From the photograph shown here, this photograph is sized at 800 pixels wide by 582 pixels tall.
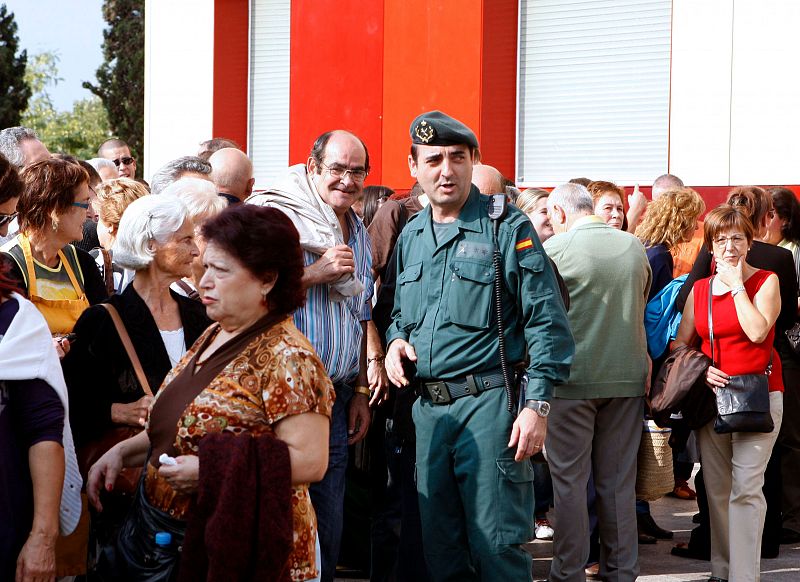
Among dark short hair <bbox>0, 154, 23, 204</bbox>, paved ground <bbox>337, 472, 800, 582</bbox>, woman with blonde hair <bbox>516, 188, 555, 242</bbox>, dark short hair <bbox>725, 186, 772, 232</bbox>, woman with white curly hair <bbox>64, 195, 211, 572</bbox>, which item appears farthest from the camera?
woman with blonde hair <bbox>516, 188, 555, 242</bbox>

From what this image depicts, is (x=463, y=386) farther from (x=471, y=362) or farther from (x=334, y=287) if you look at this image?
(x=334, y=287)

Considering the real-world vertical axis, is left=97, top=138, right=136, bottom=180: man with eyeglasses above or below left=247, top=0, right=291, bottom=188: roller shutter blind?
below

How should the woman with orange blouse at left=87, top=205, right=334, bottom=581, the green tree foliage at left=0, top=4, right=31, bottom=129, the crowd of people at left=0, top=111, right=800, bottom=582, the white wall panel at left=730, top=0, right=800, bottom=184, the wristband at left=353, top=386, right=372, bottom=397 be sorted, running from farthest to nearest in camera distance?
the green tree foliage at left=0, top=4, right=31, bottom=129 → the white wall panel at left=730, top=0, right=800, bottom=184 → the wristband at left=353, top=386, right=372, bottom=397 → the crowd of people at left=0, top=111, right=800, bottom=582 → the woman with orange blouse at left=87, top=205, right=334, bottom=581

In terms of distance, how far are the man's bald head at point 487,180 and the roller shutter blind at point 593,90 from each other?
550cm

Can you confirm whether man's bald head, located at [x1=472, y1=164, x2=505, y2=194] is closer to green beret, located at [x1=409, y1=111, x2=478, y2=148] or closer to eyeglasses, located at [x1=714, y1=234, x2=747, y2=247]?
eyeglasses, located at [x1=714, y1=234, x2=747, y2=247]

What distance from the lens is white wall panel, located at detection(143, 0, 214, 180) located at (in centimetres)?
1409

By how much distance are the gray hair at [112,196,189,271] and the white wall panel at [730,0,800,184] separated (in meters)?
7.67

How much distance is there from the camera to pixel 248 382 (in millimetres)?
3146

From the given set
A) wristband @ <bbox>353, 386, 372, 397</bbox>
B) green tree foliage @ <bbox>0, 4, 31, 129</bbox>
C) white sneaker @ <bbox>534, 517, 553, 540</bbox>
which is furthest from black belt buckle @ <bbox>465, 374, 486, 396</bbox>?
green tree foliage @ <bbox>0, 4, 31, 129</bbox>

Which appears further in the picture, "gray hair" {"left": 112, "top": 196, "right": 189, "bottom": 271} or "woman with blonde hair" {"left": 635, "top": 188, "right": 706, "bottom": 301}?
"woman with blonde hair" {"left": 635, "top": 188, "right": 706, "bottom": 301}

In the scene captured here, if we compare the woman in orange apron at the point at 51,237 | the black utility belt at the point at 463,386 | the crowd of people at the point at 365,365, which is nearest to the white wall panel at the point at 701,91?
the crowd of people at the point at 365,365

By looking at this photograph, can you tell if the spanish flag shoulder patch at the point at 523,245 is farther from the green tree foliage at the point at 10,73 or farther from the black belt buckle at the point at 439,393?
the green tree foliage at the point at 10,73

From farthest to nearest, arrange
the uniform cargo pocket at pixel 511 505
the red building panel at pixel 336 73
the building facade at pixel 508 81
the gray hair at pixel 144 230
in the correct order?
1. the red building panel at pixel 336 73
2. the building facade at pixel 508 81
3. the uniform cargo pocket at pixel 511 505
4. the gray hair at pixel 144 230

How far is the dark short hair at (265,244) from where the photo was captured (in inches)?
129
